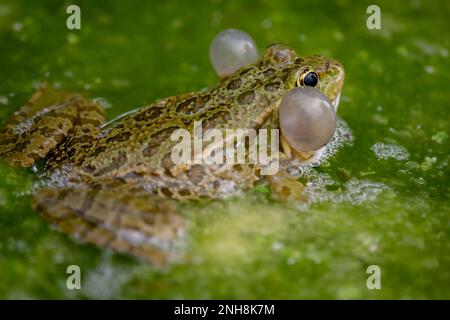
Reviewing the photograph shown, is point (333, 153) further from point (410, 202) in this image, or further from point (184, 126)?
point (184, 126)

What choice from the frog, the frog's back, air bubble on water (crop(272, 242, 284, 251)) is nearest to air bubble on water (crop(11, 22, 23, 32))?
the frog

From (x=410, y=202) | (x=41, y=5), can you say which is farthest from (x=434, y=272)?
(x=41, y=5)

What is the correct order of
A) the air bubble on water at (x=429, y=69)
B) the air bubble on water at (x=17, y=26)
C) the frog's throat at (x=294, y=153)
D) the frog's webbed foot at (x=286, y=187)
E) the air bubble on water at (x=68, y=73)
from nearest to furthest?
1. the frog's webbed foot at (x=286, y=187)
2. the frog's throat at (x=294, y=153)
3. the air bubble on water at (x=68, y=73)
4. the air bubble on water at (x=429, y=69)
5. the air bubble on water at (x=17, y=26)

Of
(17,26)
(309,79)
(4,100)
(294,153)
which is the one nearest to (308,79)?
(309,79)

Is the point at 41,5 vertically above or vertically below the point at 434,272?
above

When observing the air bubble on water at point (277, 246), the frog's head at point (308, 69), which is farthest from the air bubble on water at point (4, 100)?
the air bubble on water at point (277, 246)

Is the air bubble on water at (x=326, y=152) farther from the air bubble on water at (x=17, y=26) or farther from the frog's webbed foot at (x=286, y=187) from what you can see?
the air bubble on water at (x=17, y=26)

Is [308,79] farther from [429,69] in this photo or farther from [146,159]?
[429,69]
